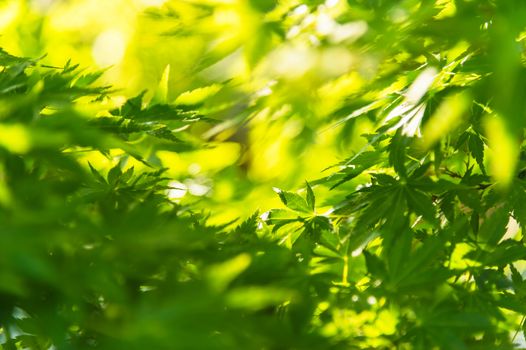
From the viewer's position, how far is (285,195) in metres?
0.85

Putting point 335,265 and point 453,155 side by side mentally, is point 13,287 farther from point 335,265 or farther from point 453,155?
point 453,155

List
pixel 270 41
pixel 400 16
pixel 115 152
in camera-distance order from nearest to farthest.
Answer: pixel 400 16
pixel 270 41
pixel 115 152

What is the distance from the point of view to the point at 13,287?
0.39 m

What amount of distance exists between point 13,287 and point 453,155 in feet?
2.33

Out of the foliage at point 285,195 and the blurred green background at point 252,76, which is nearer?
the foliage at point 285,195

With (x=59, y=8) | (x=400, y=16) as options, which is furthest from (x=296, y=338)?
(x=59, y=8)

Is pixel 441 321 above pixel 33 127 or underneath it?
underneath

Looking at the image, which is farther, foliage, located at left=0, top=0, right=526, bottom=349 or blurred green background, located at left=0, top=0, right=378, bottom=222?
blurred green background, located at left=0, top=0, right=378, bottom=222

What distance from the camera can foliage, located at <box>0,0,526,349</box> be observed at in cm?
46

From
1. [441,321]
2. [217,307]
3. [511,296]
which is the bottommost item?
[511,296]

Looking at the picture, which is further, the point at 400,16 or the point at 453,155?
the point at 453,155

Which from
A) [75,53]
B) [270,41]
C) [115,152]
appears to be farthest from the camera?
[75,53]

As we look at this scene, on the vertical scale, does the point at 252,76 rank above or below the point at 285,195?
above

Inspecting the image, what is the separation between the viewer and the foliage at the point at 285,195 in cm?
46
